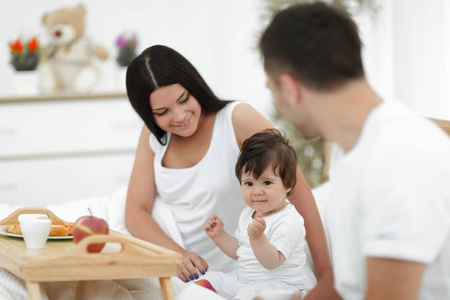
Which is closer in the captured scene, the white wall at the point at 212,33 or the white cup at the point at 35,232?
the white cup at the point at 35,232

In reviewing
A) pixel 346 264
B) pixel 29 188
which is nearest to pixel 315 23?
pixel 346 264

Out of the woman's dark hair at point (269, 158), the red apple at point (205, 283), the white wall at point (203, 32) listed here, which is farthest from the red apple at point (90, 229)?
the white wall at point (203, 32)

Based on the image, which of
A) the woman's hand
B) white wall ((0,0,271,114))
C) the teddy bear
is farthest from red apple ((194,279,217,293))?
white wall ((0,0,271,114))

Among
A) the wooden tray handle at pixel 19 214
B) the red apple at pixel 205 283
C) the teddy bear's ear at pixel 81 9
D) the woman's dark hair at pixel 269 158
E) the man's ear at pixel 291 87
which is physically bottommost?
the red apple at pixel 205 283

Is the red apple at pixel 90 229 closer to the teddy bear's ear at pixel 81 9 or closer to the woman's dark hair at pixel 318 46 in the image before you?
the woman's dark hair at pixel 318 46

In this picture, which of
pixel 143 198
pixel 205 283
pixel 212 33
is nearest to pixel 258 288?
pixel 205 283

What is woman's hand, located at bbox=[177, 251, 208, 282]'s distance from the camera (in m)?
2.08

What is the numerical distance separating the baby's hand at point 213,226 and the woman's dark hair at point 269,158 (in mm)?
152

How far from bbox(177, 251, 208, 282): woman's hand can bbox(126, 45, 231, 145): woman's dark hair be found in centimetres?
46

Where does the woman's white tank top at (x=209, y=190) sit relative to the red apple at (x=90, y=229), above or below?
below

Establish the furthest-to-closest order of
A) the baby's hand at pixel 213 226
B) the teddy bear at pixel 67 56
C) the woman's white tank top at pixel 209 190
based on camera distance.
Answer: the teddy bear at pixel 67 56
the woman's white tank top at pixel 209 190
the baby's hand at pixel 213 226

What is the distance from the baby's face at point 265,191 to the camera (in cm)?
189

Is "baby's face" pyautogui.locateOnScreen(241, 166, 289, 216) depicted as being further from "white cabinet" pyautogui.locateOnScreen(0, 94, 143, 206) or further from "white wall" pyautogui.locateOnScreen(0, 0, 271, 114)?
"white wall" pyautogui.locateOnScreen(0, 0, 271, 114)

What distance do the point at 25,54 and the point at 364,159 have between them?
3.80 meters
